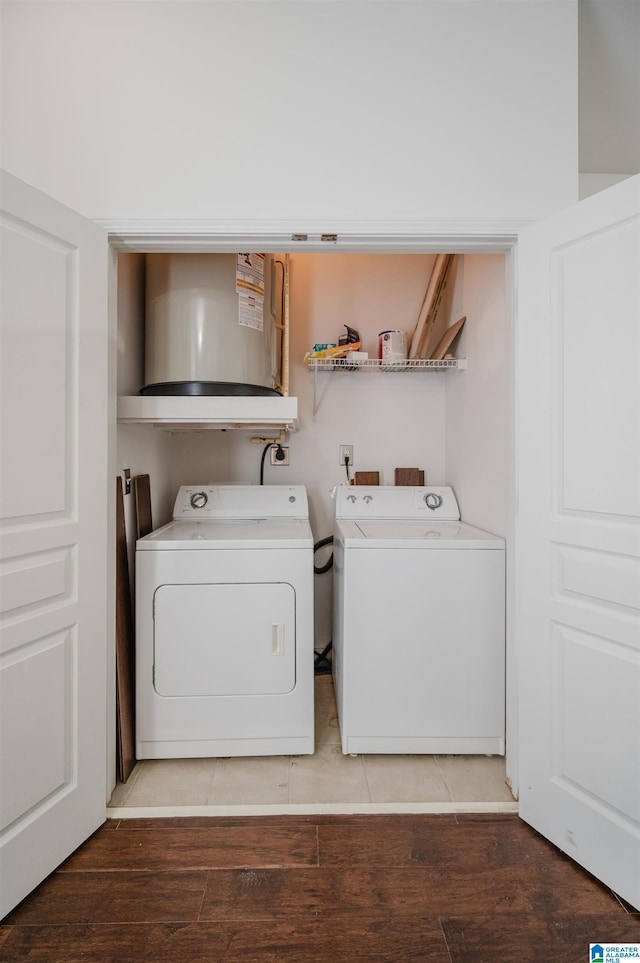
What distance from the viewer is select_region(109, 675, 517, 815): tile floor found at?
155 centimetres

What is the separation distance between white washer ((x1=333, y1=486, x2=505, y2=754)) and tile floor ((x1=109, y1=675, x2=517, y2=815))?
0.08 metres

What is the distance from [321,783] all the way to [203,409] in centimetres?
145

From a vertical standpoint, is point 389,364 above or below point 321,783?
above

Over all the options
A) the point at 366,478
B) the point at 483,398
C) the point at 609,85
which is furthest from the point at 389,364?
the point at 609,85

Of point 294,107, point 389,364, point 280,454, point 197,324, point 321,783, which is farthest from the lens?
point 280,454

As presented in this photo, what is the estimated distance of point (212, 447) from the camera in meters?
2.60

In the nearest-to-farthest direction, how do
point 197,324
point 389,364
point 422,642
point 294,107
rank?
point 294,107
point 422,642
point 197,324
point 389,364

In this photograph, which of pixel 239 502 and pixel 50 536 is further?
pixel 239 502

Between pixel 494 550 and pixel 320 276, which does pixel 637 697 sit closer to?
pixel 494 550

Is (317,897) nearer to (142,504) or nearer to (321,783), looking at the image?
(321,783)

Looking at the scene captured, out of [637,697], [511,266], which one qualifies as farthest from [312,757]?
[511,266]

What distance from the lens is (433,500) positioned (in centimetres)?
243

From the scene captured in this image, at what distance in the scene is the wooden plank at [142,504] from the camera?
1.90m

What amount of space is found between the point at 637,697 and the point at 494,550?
66 cm
